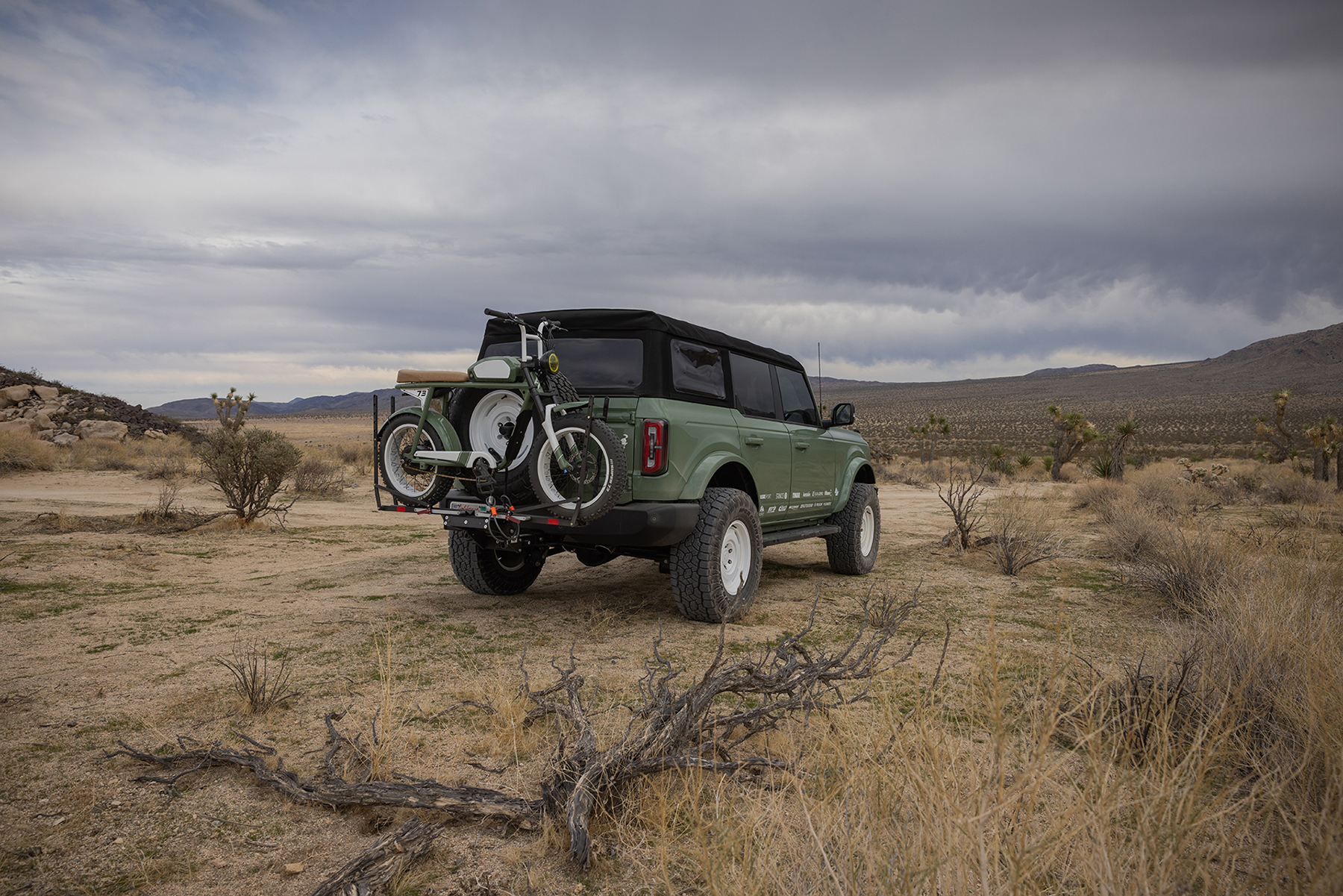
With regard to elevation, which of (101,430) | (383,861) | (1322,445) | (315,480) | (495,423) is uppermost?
(101,430)

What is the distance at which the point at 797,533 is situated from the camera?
691 centimetres

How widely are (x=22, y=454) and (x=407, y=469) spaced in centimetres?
2030

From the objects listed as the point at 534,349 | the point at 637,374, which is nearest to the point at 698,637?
the point at 637,374

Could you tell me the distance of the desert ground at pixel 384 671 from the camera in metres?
2.52

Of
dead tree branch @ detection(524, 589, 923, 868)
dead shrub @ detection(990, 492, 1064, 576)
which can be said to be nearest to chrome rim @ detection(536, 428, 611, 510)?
dead tree branch @ detection(524, 589, 923, 868)

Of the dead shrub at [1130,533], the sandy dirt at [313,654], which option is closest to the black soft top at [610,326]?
the sandy dirt at [313,654]

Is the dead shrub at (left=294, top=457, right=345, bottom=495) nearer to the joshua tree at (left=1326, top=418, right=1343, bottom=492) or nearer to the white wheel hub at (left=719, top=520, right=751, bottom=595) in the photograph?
the white wheel hub at (left=719, top=520, right=751, bottom=595)

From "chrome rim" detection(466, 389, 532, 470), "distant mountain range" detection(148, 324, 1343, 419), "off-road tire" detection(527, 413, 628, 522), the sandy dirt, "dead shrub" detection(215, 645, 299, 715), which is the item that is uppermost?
"distant mountain range" detection(148, 324, 1343, 419)

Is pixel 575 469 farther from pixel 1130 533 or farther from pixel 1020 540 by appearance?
pixel 1130 533

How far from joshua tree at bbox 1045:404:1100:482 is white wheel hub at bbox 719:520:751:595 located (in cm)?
2393

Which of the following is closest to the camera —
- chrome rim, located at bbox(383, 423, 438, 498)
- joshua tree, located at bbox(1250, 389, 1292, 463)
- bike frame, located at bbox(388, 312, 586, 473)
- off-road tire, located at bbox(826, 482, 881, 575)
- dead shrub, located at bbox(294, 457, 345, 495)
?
bike frame, located at bbox(388, 312, 586, 473)

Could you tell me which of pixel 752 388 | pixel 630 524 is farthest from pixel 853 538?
pixel 630 524

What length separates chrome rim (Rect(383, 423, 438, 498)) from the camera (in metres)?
5.43

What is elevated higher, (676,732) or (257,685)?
(676,732)
